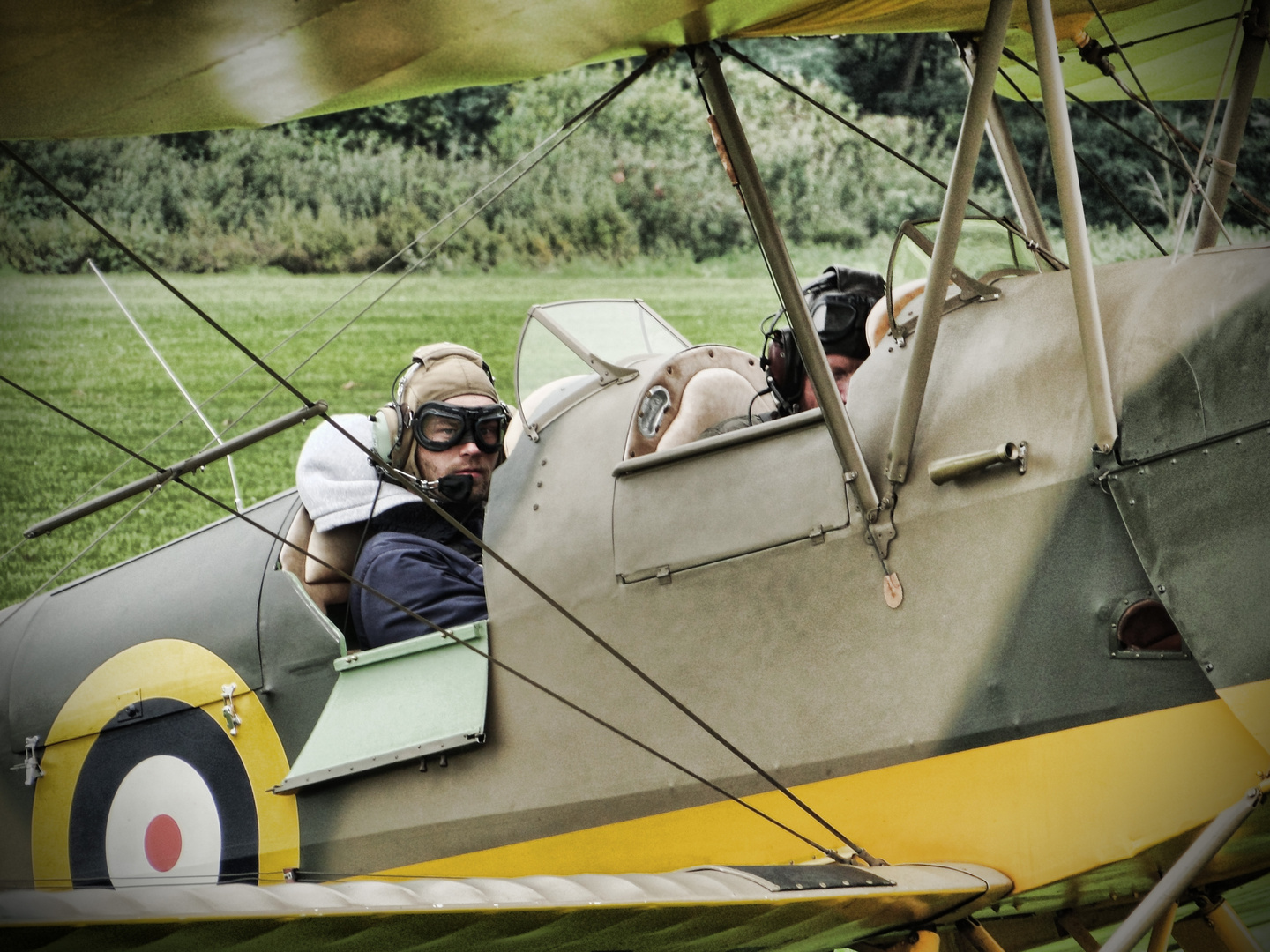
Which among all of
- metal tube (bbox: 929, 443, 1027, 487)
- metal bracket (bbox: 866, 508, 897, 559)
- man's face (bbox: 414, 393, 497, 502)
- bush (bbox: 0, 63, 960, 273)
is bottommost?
metal bracket (bbox: 866, 508, 897, 559)

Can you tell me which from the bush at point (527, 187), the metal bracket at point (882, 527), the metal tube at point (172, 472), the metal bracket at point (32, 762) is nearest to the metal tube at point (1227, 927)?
the metal bracket at point (882, 527)

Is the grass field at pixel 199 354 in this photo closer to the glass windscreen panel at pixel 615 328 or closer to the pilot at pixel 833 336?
the glass windscreen panel at pixel 615 328

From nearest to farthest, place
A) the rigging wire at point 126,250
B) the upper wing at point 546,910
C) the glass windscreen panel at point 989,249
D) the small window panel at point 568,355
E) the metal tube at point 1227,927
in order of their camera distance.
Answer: the upper wing at point 546,910 < the rigging wire at point 126,250 < the glass windscreen panel at point 989,249 < the metal tube at point 1227,927 < the small window panel at point 568,355

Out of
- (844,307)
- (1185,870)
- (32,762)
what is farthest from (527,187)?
(1185,870)

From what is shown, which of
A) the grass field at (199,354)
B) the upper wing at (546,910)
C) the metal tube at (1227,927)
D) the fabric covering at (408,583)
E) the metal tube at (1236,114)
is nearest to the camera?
the upper wing at (546,910)

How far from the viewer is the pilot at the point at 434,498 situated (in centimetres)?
339

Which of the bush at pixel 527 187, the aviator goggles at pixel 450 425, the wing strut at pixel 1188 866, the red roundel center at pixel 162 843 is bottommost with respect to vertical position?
the wing strut at pixel 1188 866

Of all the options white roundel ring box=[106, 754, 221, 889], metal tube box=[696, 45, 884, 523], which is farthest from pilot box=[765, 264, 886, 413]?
white roundel ring box=[106, 754, 221, 889]

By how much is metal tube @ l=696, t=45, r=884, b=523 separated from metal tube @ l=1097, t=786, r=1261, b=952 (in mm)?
920

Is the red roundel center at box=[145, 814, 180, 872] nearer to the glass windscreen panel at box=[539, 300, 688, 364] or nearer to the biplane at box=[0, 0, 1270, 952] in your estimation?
the biplane at box=[0, 0, 1270, 952]

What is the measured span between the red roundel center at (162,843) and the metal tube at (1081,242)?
2.81 m

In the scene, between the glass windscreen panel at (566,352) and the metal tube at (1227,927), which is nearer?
the metal tube at (1227,927)

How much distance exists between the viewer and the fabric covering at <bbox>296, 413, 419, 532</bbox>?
12.1 ft

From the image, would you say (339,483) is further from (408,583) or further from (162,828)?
(162,828)
